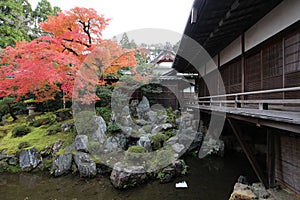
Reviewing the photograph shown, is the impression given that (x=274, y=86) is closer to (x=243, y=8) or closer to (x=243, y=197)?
(x=243, y=8)

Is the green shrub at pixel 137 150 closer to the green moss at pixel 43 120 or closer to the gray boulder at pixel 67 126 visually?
the gray boulder at pixel 67 126

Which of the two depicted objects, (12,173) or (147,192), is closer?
(147,192)

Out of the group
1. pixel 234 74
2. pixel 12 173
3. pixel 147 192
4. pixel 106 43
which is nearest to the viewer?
pixel 147 192

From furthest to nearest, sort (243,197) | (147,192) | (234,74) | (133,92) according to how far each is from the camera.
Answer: (133,92)
(234,74)
(147,192)
(243,197)

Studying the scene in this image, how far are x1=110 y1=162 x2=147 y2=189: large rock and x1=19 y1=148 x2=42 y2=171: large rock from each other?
Answer: 14.1ft

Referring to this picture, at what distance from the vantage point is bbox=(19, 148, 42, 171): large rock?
27.3 ft

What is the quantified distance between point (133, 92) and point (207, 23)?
10027 mm

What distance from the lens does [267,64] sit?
503 centimetres

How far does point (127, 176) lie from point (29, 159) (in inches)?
209

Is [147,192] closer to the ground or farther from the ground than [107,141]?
closer to the ground

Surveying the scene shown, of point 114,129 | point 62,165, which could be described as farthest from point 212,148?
point 62,165

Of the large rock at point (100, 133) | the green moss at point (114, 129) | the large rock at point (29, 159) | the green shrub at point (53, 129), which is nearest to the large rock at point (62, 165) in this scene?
the large rock at point (29, 159)

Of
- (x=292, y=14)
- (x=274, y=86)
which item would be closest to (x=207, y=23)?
(x=292, y=14)

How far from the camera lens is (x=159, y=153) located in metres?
8.16
